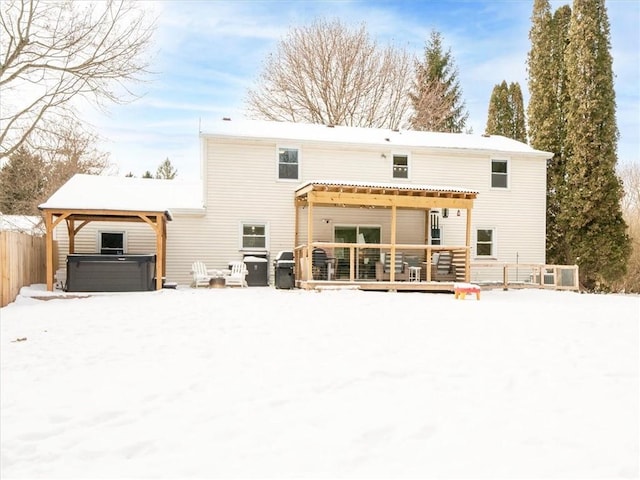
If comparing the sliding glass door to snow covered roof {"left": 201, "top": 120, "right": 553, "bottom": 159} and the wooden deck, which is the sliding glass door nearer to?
the wooden deck

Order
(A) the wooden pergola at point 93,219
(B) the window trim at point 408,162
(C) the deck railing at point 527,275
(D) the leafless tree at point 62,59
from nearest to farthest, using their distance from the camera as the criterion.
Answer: (A) the wooden pergola at point 93,219
(D) the leafless tree at point 62,59
(C) the deck railing at point 527,275
(B) the window trim at point 408,162

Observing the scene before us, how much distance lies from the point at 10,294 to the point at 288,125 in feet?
36.8

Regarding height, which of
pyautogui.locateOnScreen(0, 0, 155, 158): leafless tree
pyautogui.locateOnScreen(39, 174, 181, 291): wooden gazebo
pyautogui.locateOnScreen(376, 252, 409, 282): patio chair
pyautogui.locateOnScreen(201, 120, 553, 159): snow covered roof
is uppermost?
pyautogui.locateOnScreen(0, 0, 155, 158): leafless tree

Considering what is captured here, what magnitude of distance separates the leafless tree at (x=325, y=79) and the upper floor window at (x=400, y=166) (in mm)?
9430

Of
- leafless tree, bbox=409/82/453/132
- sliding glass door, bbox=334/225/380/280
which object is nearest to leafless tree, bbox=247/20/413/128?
leafless tree, bbox=409/82/453/132

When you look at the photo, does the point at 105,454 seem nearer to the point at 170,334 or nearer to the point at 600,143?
the point at 170,334

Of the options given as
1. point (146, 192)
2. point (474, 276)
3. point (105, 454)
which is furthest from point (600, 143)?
point (105, 454)

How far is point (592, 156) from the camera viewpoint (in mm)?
21594

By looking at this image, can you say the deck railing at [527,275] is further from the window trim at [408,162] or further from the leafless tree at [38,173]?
the leafless tree at [38,173]

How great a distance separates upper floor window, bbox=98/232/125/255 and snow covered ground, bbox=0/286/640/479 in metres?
8.70

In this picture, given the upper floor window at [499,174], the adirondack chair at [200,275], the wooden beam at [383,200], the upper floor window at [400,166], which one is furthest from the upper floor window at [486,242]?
the adirondack chair at [200,275]

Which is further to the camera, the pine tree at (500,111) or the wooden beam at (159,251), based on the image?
the pine tree at (500,111)

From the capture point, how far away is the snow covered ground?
11.6ft

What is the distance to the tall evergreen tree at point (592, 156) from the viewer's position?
21.2 metres
